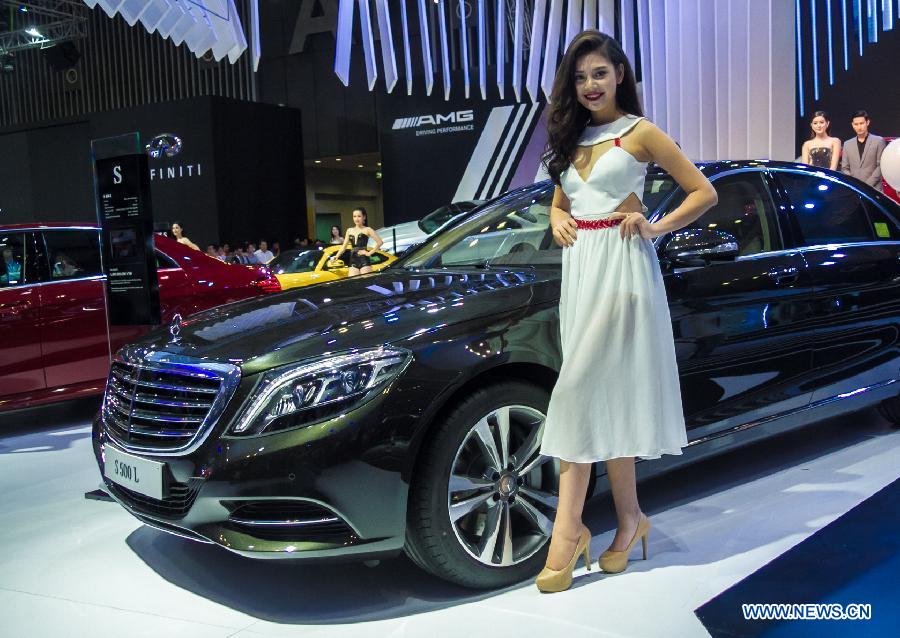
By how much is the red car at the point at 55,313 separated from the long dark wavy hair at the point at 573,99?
11.3 feet

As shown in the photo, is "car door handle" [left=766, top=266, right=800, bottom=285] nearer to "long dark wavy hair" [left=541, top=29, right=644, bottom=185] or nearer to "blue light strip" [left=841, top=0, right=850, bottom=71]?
"long dark wavy hair" [left=541, top=29, right=644, bottom=185]

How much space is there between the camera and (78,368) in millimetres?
5102

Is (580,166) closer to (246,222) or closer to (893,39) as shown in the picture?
(893,39)

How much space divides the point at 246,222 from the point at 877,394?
54.7ft

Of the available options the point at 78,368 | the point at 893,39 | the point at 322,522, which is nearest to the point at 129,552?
the point at 322,522

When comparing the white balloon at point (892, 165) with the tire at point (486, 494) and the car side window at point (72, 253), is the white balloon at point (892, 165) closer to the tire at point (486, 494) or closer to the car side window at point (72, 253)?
the tire at point (486, 494)

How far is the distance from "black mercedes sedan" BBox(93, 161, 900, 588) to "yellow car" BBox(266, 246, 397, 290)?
20.4 feet

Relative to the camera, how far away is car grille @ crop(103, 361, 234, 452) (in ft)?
7.66

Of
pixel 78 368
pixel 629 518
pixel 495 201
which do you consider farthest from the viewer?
pixel 78 368

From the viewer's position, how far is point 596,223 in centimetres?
241

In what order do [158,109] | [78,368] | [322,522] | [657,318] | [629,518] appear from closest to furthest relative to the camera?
1. [322,522]
2. [657,318]
3. [629,518]
4. [78,368]
5. [158,109]

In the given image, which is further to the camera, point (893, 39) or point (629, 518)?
point (893, 39)

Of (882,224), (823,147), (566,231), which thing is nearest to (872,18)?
(823,147)

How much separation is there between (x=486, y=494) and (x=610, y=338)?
1.85ft
